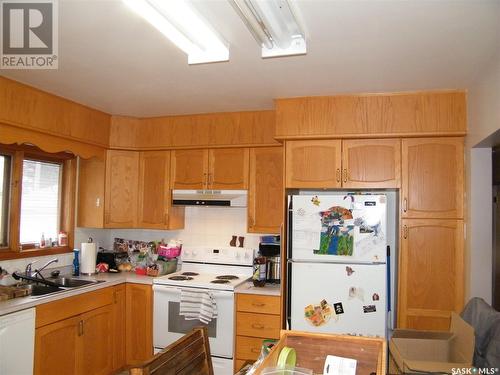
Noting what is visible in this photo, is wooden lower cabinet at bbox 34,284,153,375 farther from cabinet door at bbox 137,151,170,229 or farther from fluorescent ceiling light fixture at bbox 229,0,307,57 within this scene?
fluorescent ceiling light fixture at bbox 229,0,307,57

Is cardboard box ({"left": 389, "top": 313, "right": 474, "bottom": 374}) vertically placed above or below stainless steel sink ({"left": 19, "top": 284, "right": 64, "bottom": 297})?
below

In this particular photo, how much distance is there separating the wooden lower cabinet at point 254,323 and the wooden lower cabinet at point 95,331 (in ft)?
2.72

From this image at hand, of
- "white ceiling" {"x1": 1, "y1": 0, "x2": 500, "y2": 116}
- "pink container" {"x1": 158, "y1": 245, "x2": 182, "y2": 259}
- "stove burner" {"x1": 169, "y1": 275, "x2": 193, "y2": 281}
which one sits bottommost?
"stove burner" {"x1": 169, "y1": 275, "x2": 193, "y2": 281}

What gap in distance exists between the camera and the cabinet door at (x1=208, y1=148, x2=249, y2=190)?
11.7 ft

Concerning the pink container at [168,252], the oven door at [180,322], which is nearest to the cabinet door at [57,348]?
the oven door at [180,322]

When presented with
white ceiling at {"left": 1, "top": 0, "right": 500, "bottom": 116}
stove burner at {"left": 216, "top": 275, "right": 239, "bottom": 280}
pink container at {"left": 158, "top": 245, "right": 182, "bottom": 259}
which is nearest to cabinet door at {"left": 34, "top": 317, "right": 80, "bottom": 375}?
pink container at {"left": 158, "top": 245, "right": 182, "bottom": 259}

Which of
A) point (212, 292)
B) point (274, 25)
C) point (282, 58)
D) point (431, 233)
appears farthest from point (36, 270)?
point (431, 233)

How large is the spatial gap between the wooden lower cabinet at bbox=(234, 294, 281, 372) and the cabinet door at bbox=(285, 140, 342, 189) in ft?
3.12

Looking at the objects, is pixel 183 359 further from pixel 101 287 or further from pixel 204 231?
pixel 204 231

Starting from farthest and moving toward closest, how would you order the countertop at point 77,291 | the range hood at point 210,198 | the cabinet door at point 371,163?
1. the range hood at point 210,198
2. the cabinet door at point 371,163
3. the countertop at point 77,291

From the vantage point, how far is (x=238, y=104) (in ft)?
10.9

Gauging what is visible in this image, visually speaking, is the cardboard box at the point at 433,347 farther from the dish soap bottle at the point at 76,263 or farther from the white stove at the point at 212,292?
the dish soap bottle at the point at 76,263

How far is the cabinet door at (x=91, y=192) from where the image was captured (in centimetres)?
377

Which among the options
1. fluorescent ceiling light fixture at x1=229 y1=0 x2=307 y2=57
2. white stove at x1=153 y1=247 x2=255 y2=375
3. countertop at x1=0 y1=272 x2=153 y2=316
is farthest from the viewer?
white stove at x1=153 y1=247 x2=255 y2=375
